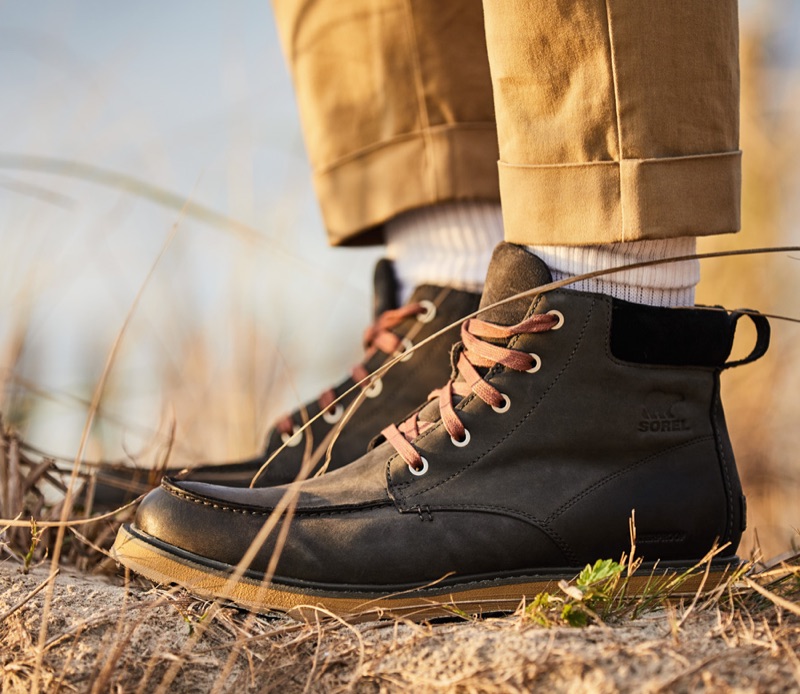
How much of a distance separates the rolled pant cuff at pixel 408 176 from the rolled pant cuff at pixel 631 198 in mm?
532

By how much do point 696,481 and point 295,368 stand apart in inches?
92.1

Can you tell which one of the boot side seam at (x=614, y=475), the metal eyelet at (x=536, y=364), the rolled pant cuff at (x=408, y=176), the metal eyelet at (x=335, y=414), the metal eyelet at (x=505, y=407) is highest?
the rolled pant cuff at (x=408, y=176)

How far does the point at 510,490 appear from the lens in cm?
118

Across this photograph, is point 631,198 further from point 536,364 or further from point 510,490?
point 510,490

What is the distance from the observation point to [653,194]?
109 centimetres

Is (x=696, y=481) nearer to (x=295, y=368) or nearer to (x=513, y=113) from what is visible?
(x=513, y=113)

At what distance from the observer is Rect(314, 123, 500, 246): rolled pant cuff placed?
171 cm

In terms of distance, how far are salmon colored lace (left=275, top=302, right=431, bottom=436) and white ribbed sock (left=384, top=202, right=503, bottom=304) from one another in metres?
0.08

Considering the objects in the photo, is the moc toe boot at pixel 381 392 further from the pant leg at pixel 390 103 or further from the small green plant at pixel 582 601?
the small green plant at pixel 582 601

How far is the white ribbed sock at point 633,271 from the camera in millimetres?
1187

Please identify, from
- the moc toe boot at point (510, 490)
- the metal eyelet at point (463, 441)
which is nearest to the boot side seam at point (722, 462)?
the moc toe boot at point (510, 490)

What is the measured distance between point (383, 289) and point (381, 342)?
0.20 metres

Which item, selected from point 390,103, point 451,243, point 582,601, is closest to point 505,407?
point 582,601

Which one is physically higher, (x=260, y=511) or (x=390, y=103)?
(x=390, y=103)
